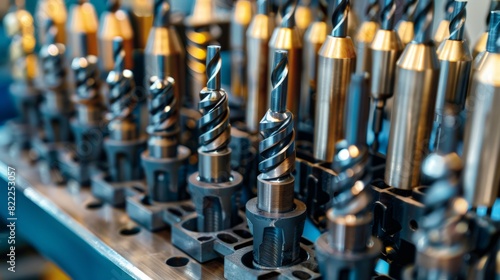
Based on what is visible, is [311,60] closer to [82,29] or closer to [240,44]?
[240,44]

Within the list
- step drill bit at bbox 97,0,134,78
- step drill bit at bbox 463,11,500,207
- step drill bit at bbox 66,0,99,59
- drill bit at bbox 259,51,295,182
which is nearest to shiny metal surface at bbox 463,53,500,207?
step drill bit at bbox 463,11,500,207

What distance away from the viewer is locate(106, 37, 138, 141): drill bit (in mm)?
1165

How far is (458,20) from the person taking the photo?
35.6 inches

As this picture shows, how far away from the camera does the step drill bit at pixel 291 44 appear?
107 cm

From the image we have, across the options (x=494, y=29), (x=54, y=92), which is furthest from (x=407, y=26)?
(x=54, y=92)

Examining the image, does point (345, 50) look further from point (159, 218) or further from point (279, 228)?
point (159, 218)

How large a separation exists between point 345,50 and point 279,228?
30 cm

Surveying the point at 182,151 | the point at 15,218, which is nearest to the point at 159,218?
the point at 182,151

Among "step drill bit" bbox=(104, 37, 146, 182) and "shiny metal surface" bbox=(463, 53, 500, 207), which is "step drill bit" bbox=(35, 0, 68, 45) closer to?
"step drill bit" bbox=(104, 37, 146, 182)

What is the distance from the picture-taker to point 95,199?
128 cm

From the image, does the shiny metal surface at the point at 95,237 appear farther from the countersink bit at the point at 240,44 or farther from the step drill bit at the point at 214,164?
the countersink bit at the point at 240,44

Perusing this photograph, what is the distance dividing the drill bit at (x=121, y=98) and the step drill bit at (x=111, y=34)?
0.17 m

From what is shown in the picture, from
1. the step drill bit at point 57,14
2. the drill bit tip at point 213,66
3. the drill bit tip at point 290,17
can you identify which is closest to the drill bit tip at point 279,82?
the drill bit tip at point 213,66

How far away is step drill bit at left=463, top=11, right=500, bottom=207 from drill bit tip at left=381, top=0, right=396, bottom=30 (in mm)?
290
